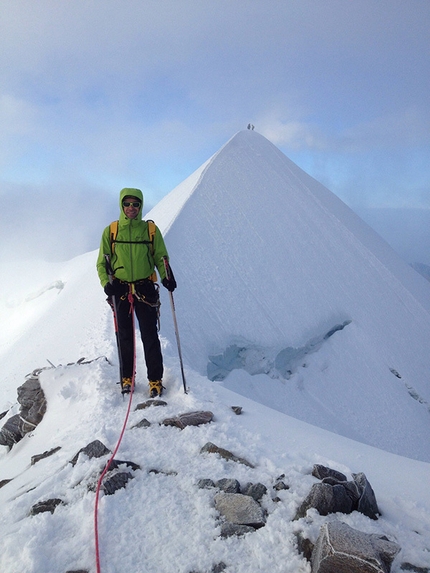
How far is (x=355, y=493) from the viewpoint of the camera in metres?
2.50

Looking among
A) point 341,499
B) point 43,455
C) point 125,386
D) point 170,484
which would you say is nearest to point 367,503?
point 341,499

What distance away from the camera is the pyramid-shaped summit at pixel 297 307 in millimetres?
9398

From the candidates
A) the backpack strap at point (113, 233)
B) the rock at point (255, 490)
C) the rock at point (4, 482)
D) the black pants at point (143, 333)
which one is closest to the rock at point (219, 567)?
the rock at point (255, 490)

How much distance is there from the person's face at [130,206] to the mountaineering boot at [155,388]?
7.16 feet

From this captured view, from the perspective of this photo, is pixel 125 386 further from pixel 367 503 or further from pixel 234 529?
pixel 367 503

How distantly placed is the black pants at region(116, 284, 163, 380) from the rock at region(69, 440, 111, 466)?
150 cm

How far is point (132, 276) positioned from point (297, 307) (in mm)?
8172

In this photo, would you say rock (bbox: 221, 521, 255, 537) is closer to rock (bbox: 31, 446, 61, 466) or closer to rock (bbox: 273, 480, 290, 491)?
rock (bbox: 273, 480, 290, 491)

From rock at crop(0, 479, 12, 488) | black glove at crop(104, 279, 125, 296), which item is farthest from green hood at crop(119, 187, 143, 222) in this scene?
rock at crop(0, 479, 12, 488)

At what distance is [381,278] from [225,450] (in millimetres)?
13499

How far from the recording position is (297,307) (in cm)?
1188

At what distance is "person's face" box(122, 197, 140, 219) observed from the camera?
180 inches

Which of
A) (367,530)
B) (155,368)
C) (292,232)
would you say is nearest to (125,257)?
(155,368)

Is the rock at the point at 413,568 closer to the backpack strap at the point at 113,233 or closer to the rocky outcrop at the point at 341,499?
the rocky outcrop at the point at 341,499
